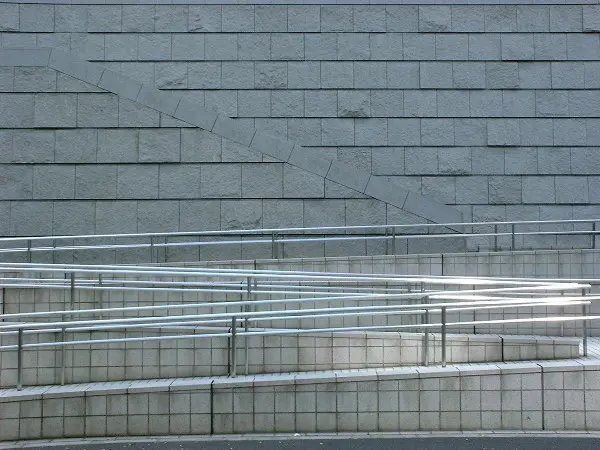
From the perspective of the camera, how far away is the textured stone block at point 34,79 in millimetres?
13219

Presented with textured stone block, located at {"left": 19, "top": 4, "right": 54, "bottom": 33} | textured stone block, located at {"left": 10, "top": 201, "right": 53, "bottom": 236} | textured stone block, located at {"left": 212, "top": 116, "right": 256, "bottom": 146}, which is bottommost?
textured stone block, located at {"left": 10, "top": 201, "right": 53, "bottom": 236}

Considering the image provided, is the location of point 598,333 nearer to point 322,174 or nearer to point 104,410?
point 322,174

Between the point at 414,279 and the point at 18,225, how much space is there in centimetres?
814

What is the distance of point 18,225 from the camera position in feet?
42.8

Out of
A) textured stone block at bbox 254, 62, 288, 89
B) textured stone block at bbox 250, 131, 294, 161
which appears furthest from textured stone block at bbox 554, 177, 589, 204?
textured stone block at bbox 254, 62, 288, 89

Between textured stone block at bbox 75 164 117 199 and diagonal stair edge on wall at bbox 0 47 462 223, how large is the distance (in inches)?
57.9

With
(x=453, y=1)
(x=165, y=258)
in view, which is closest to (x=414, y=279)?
(x=165, y=258)

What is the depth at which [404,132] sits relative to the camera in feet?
44.0

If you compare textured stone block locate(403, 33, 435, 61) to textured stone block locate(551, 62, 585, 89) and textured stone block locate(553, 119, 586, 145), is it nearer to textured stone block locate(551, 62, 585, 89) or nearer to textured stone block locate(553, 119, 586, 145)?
textured stone block locate(551, 62, 585, 89)

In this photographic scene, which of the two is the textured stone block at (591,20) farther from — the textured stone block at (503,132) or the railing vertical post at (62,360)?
the railing vertical post at (62,360)

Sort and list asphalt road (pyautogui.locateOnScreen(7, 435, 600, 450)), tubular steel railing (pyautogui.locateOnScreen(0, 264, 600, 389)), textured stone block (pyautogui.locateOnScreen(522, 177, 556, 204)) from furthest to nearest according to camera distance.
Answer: textured stone block (pyautogui.locateOnScreen(522, 177, 556, 204)) < tubular steel railing (pyautogui.locateOnScreen(0, 264, 600, 389)) < asphalt road (pyautogui.locateOnScreen(7, 435, 600, 450))

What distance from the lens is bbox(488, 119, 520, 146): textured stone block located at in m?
13.4

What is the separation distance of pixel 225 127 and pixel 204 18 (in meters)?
2.19

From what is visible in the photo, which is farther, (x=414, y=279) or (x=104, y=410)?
(x=414, y=279)
